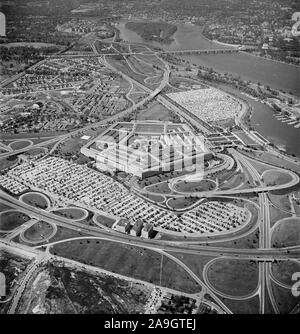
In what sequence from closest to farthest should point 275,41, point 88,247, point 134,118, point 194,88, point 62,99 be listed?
point 88,247, point 134,118, point 62,99, point 194,88, point 275,41

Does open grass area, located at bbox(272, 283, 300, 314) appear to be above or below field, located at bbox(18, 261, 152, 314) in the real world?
above

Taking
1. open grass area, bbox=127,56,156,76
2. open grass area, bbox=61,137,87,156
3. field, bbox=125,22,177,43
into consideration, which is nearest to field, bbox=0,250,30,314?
open grass area, bbox=61,137,87,156

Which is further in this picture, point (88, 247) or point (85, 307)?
point (88, 247)

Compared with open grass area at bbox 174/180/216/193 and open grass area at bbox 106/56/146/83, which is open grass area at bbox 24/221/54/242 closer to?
open grass area at bbox 174/180/216/193

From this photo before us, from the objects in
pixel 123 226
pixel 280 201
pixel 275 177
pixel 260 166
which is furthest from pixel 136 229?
pixel 260 166

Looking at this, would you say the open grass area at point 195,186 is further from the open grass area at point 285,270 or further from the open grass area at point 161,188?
the open grass area at point 285,270

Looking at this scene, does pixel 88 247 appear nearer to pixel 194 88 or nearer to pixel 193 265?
pixel 193 265

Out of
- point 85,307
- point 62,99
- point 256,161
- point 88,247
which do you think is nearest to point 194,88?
point 62,99

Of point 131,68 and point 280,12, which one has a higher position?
point 280,12
